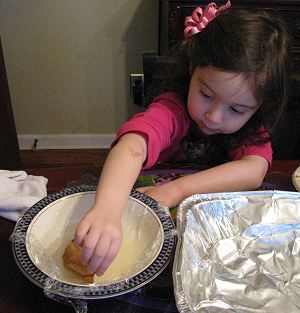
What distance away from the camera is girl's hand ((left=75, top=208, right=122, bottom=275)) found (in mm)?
471

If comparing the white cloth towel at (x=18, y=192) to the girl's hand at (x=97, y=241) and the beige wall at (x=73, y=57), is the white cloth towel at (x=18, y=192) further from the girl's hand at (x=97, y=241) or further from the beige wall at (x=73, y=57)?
the beige wall at (x=73, y=57)

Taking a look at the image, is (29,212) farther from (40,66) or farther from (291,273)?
(40,66)

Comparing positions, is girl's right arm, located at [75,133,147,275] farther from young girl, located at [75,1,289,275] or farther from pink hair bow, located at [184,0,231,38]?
pink hair bow, located at [184,0,231,38]

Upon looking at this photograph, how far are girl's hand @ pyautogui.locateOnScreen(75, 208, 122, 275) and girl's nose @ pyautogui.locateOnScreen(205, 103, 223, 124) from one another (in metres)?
0.34

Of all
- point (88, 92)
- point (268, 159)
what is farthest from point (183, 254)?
point (88, 92)

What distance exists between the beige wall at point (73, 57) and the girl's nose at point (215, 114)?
95 cm

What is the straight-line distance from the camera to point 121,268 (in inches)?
22.5

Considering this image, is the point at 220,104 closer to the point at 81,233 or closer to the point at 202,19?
the point at 202,19

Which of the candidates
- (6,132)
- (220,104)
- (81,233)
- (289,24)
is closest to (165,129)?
(220,104)

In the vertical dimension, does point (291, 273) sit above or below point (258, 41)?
below

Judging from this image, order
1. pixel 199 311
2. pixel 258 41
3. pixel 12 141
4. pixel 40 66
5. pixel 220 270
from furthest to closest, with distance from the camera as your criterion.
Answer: pixel 40 66 → pixel 12 141 → pixel 258 41 → pixel 220 270 → pixel 199 311

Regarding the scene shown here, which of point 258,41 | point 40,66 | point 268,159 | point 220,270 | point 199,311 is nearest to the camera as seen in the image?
point 199,311

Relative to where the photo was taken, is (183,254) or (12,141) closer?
(183,254)

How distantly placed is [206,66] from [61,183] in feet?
1.17
